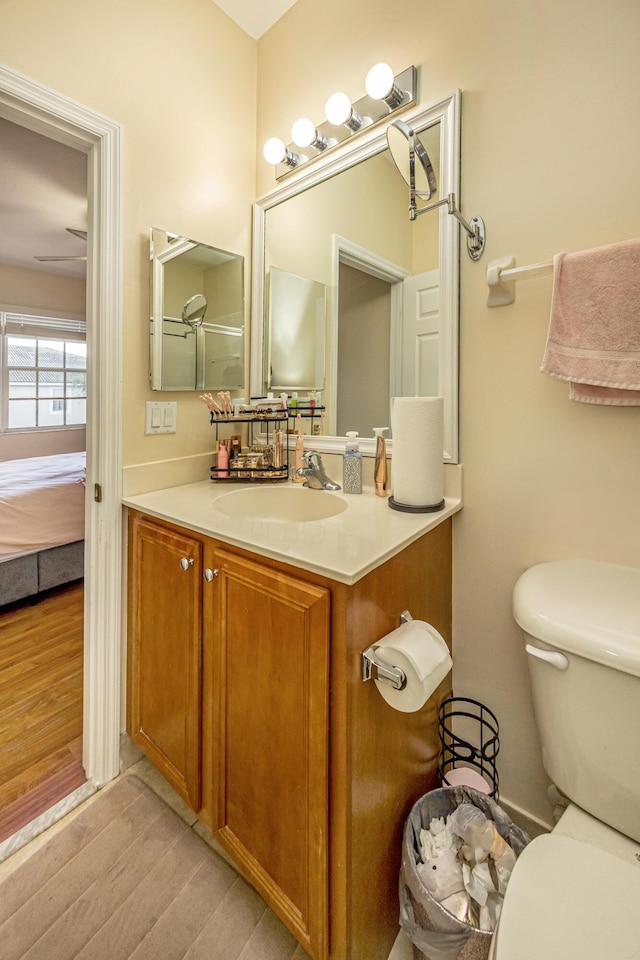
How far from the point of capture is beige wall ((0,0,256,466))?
115 centimetres

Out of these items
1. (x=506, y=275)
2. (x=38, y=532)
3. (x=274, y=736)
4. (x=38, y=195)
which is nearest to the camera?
(x=274, y=736)

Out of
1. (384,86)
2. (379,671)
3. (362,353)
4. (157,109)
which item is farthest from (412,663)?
(157,109)

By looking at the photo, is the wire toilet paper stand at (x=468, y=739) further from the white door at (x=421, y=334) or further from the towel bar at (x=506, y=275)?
the towel bar at (x=506, y=275)

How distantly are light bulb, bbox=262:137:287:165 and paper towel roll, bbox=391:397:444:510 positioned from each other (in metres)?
1.09

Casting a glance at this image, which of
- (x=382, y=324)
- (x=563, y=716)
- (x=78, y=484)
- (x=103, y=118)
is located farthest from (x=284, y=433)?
(x=78, y=484)

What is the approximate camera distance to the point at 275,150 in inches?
60.0

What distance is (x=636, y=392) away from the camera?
35.5 inches

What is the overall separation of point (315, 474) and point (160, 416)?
1.82 feet

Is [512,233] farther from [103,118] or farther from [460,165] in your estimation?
[103,118]

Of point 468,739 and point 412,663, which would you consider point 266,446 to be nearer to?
point 412,663

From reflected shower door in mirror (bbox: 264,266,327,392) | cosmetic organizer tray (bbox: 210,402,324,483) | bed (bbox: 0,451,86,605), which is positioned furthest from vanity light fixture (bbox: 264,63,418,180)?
bed (bbox: 0,451,86,605)

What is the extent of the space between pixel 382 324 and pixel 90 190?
953 mm

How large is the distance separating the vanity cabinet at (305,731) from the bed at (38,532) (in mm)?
1715

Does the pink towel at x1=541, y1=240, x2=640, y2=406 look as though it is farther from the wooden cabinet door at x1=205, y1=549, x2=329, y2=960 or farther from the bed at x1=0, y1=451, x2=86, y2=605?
the bed at x1=0, y1=451, x2=86, y2=605
